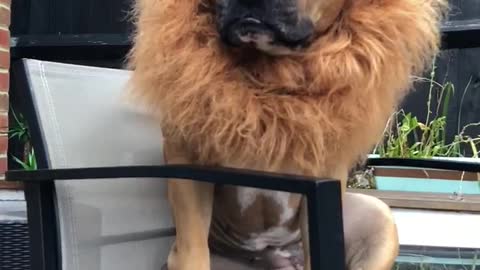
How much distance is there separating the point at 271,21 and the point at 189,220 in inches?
17.0

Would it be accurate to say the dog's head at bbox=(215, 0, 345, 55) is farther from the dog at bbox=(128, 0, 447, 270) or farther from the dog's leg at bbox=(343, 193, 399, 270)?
the dog's leg at bbox=(343, 193, 399, 270)

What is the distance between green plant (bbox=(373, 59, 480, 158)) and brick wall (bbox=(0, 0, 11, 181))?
4.53 feet

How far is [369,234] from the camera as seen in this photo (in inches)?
68.8

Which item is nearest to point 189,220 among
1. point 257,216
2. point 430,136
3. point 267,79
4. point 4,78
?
point 257,216

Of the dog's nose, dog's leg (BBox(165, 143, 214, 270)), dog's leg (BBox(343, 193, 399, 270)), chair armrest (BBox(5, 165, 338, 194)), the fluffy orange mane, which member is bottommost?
dog's leg (BBox(343, 193, 399, 270))

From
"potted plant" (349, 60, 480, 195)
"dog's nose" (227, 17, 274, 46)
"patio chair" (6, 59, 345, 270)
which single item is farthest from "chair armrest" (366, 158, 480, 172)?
"dog's nose" (227, 17, 274, 46)

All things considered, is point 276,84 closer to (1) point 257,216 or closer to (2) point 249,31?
(2) point 249,31

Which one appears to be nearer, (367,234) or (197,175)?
(197,175)

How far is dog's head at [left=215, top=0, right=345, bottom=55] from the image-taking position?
1.45 meters

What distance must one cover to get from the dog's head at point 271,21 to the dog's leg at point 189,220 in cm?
27

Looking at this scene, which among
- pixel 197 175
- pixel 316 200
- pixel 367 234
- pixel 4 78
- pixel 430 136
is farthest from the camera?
pixel 430 136

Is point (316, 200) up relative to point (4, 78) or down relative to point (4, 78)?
up

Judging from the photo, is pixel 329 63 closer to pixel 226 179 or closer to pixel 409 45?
pixel 409 45

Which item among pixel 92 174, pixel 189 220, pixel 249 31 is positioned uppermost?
pixel 249 31
